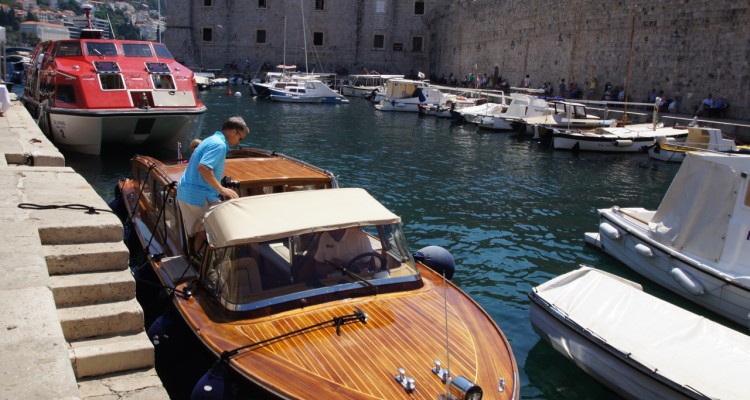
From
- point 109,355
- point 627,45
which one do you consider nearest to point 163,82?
point 109,355

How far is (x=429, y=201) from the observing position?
12.8 metres

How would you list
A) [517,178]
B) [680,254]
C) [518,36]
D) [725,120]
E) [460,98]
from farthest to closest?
[518,36] < [460,98] < [725,120] < [517,178] < [680,254]

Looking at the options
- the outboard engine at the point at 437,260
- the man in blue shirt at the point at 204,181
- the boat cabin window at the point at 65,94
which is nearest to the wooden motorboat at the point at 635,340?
the outboard engine at the point at 437,260

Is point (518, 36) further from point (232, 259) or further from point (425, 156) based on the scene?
point (232, 259)

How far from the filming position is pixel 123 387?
378 centimetres

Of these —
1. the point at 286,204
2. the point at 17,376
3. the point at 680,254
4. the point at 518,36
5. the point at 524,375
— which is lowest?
the point at 524,375

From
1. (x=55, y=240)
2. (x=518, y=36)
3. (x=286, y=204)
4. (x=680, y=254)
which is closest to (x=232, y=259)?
(x=286, y=204)

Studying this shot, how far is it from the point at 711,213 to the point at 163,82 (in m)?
13.1

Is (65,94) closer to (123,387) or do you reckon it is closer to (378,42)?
(123,387)

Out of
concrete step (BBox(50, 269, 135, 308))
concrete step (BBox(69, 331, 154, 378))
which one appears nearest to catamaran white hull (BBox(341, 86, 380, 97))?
concrete step (BBox(50, 269, 135, 308))

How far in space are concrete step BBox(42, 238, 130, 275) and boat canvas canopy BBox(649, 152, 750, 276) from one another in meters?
6.64

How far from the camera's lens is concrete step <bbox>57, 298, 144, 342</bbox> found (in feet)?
12.9

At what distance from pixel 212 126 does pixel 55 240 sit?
20.1 m

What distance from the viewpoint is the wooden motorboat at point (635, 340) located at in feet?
16.1
